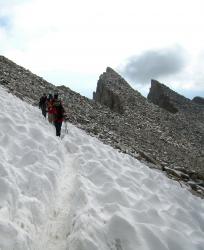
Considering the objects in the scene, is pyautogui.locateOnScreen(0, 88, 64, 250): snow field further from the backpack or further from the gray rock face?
the gray rock face

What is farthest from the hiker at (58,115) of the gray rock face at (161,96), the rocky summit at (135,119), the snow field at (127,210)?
the gray rock face at (161,96)

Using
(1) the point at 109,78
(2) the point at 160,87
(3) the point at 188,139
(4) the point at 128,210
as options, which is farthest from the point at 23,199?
(2) the point at 160,87

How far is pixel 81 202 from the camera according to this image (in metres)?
13.2

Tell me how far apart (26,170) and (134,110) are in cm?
3521

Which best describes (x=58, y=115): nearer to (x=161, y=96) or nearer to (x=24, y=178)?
(x=24, y=178)

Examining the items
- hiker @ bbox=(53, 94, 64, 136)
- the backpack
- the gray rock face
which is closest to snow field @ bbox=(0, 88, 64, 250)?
hiker @ bbox=(53, 94, 64, 136)

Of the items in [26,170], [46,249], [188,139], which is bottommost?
[46,249]

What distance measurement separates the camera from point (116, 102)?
1988 inches

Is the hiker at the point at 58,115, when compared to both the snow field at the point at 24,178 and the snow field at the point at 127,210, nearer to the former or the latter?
the snow field at the point at 24,178

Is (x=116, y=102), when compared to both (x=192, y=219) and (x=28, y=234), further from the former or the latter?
(x=28, y=234)

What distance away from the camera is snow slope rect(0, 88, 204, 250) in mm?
10945

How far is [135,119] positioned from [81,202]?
105 ft

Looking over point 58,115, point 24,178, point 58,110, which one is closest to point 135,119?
point 58,110

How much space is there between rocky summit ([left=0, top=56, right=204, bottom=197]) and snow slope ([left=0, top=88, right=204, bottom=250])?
225 inches
